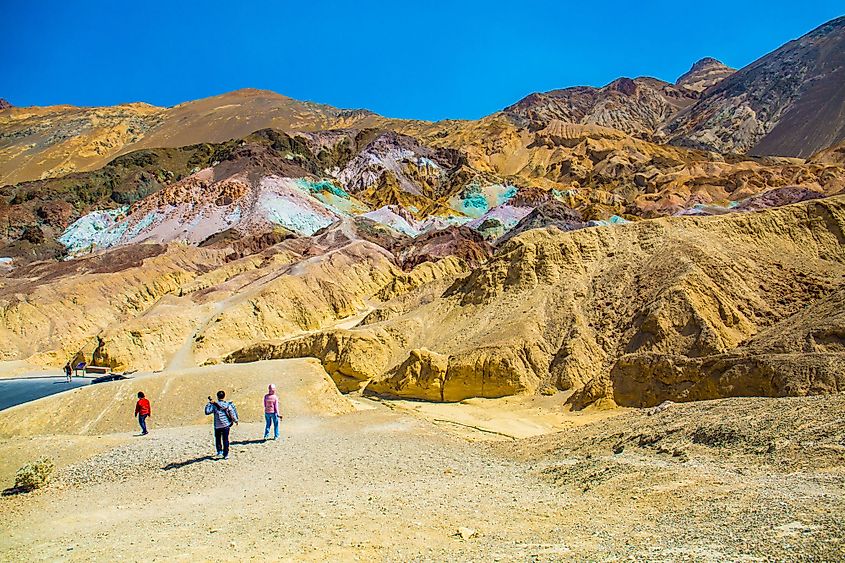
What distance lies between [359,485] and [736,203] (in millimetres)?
88878

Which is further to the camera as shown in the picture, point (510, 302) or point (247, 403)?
point (510, 302)

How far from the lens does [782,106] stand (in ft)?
489

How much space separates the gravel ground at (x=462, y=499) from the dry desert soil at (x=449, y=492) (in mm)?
35

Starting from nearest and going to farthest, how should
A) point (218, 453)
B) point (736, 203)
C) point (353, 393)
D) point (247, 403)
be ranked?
point (218, 453) < point (247, 403) < point (353, 393) < point (736, 203)

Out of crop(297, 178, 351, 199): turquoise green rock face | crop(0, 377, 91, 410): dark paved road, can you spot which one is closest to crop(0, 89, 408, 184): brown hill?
crop(297, 178, 351, 199): turquoise green rock face

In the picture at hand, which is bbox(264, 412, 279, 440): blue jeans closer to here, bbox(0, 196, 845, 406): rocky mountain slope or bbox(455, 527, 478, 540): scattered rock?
bbox(455, 527, 478, 540): scattered rock

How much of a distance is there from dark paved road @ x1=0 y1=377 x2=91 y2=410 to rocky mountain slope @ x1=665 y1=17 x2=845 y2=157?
13207 centimetres

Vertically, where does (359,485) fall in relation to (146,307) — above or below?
below

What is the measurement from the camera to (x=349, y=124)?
630ft

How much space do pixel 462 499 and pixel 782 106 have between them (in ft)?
547

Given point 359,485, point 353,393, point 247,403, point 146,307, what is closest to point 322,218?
point 146,307

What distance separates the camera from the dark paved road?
32.0 meters

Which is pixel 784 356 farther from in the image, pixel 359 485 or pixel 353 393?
pixel 353 393

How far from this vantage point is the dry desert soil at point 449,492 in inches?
267
